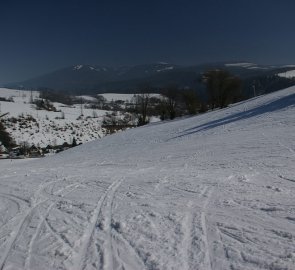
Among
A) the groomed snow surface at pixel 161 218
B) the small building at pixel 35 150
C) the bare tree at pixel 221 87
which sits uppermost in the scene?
the bare tree at pixel 221 87

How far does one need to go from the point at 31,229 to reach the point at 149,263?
3293 mm

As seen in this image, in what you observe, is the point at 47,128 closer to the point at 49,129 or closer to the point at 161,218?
the point at 49,129

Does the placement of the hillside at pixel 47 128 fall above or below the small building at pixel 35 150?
above

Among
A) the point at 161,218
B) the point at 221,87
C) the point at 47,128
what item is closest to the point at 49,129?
the point at 47,128

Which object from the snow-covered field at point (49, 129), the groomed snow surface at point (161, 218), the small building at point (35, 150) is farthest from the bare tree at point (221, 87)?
the groomed snow surface at point (161, 218)

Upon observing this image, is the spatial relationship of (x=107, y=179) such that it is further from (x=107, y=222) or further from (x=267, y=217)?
(x=267, y=217)

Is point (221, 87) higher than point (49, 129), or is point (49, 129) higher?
point (221, 87)

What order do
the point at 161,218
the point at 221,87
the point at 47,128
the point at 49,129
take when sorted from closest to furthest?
the point at 161,218, the point at 221,87, the point at 49,129, the point at 47,128

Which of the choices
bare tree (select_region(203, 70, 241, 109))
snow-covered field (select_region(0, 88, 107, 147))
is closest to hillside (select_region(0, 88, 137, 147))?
snow-covered field (select_region(0, 88, 107, 147))

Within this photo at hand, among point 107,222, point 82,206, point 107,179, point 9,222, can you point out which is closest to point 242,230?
point 107,222

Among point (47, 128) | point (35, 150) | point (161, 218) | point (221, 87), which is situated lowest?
point (35, 150)

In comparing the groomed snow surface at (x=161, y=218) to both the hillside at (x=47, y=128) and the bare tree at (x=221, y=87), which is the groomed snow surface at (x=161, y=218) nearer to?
the bare tree at (x=221, y=87)

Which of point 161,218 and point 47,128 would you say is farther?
point 47,128

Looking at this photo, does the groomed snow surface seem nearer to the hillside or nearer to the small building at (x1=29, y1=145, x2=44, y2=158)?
the small building at (x1=29, y1=145, x2=44, y2=158)
